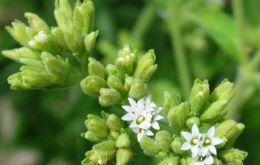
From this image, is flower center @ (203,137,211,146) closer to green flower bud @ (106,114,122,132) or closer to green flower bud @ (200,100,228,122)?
green flower bud @ (200,100,228,122)

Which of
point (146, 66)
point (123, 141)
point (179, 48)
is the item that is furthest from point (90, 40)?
point (179, 48)

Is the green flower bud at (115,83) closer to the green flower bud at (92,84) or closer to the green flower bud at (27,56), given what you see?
the green flower bud at (92,84)

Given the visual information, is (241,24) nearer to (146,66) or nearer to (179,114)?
(146,66)

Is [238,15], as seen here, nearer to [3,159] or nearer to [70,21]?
[70,21]

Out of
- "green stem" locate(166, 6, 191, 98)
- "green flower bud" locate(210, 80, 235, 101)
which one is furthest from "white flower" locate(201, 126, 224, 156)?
"green stem" locate(166, 6, 191, 98)

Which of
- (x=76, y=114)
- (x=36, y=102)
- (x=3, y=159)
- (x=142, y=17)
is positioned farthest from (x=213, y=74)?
(x=3, y=159)

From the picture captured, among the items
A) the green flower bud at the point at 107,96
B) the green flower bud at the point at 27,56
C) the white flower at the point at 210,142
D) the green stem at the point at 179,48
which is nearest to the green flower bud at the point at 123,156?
Answer: the green flower bud at the point at 107,96
